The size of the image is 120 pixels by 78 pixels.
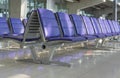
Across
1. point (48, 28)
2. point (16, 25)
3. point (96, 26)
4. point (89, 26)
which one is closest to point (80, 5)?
point (96, 26)

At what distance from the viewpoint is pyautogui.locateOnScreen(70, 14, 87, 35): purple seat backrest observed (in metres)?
6.06

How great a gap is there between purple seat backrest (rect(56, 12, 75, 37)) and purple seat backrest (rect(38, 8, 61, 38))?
0.12 meters

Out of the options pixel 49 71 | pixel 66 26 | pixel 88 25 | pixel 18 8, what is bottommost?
pixel 49 71

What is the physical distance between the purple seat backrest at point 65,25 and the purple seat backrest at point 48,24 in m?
0.12

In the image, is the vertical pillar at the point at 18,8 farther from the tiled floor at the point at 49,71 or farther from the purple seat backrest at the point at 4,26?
the tiled floor at the point at 49,71

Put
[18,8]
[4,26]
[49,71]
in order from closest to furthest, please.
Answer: [49,71], [4,26], [18,8]

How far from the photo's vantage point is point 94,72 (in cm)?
414

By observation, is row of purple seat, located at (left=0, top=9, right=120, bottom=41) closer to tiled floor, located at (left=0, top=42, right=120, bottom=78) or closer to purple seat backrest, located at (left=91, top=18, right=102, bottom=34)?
purple seat backrest, located at (left=91, top=18, right=102, bottom=34)

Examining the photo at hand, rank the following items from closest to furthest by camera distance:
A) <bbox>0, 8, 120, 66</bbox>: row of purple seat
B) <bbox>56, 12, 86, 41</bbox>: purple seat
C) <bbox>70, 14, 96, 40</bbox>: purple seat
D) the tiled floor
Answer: the tiled floor → <bbox>0, 8, 120, 66</bbox>: row of purple seat → <bbox>56, 12, 86, 41</bbox>: purple seat → <bbox>70, 14, 96, 40</bbox>: purple seat

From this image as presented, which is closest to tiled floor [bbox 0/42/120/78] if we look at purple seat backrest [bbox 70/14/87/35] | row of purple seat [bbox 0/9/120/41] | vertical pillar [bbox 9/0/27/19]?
row of purple seat [bbox 0/9/120/41]

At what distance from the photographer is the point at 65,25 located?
5.45 meters

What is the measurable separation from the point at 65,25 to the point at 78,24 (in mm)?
877

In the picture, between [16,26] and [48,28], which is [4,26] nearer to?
[16,26]

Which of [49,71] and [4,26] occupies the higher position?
[4,26]
